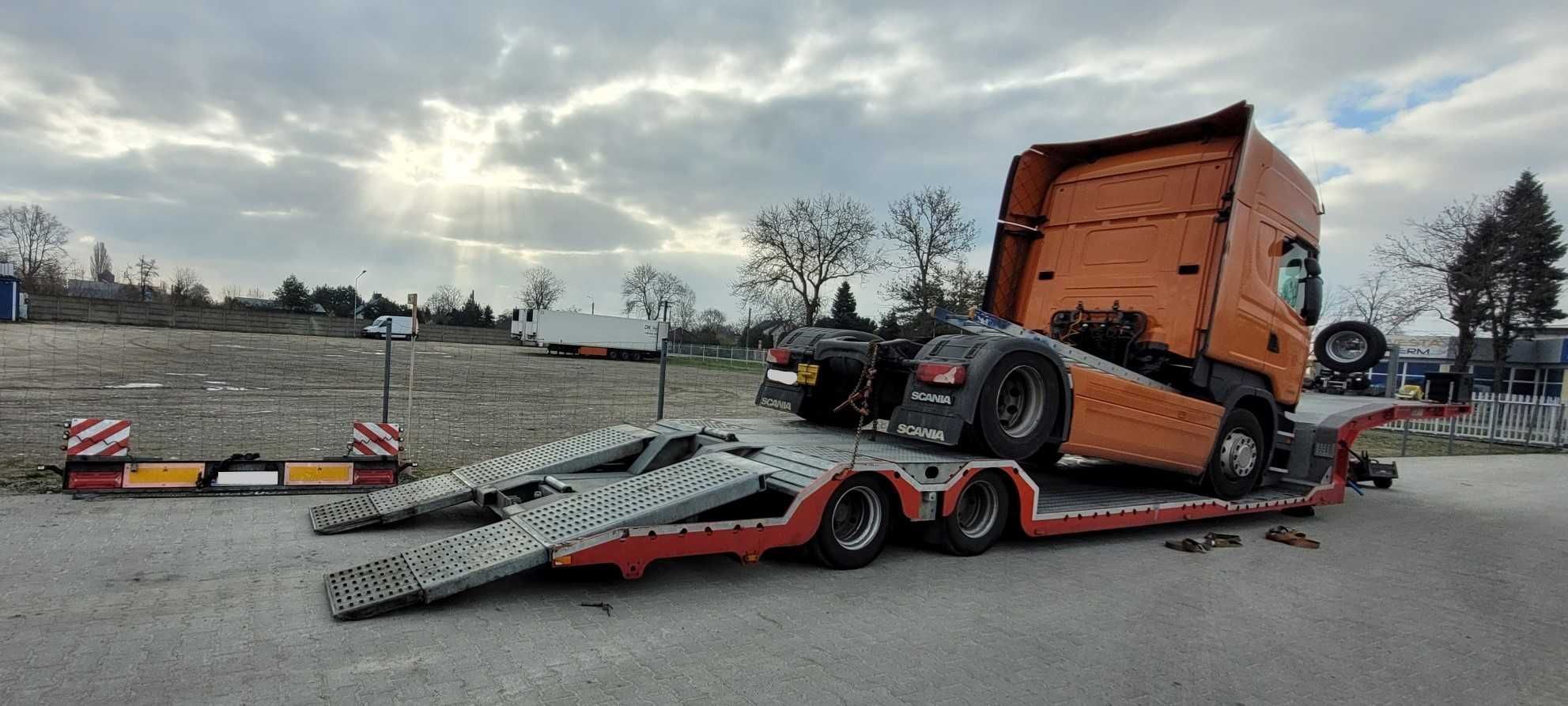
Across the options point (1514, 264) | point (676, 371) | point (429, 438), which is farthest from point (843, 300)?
point (429, 438)

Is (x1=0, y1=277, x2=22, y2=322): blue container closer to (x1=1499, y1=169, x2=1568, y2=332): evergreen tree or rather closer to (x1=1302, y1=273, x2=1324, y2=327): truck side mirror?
(x1=1302, y1=273, x2=1324, y2=327): truck side mirror

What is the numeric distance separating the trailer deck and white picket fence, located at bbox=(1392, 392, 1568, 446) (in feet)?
59.8

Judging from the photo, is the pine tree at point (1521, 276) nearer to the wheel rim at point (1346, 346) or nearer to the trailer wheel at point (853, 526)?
the wheel rim at point (1346, 346)

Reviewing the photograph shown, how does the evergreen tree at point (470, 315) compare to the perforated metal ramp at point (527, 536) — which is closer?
the perforated metal ramp at point (527, 536)

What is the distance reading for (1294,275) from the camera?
734cm

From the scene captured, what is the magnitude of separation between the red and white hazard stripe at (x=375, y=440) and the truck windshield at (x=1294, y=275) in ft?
26.5

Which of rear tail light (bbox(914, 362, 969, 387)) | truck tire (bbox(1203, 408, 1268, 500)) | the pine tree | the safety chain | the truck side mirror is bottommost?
truck tire (bbox(1203, 408, 1268, 500))

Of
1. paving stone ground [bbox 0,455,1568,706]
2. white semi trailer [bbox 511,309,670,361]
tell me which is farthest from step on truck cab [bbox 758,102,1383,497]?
white semi trailer [bbox 511,309,670,361]

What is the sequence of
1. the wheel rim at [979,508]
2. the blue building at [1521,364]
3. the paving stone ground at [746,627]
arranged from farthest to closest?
1. the blue building at [1521,364]
2. the wheel rim at [979,508]
3. the paving stone ground at [746,627]

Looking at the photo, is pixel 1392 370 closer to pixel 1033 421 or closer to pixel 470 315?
pixel 1033 421

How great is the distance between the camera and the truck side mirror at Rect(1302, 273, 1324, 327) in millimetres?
7293

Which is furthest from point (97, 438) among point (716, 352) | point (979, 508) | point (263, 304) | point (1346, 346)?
point (263, 304)

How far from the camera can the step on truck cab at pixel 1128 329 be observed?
18.5 ft

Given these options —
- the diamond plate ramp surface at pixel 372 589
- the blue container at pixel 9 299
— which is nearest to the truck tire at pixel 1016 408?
the diamond plate ramp surface at pixel 372 589
